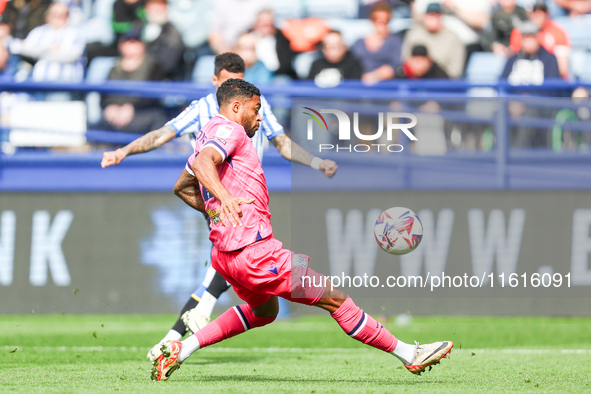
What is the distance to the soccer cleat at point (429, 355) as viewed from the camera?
5.07m

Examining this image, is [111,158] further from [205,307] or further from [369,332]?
[369,332]

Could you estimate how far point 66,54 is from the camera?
12211mm

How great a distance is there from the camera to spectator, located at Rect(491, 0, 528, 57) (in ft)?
41.7

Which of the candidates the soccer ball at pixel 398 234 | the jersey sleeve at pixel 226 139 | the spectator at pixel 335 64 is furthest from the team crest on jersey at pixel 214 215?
the spectator at pixel 335 64

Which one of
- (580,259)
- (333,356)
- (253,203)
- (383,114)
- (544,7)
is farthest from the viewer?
(544,7)

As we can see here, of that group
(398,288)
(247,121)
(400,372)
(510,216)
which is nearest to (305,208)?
(398,288)

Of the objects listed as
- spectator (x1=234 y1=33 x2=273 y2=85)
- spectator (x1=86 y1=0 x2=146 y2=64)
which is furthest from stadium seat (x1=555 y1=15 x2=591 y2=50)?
spectator (x1=86 y1=0 x2=146 y2=64)

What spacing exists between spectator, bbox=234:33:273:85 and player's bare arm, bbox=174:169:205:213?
6.73 metres

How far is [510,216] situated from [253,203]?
5561mm

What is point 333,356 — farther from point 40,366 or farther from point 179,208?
point 179,208

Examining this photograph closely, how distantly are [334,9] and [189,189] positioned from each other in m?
9.83

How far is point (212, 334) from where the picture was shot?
5277 millimetres

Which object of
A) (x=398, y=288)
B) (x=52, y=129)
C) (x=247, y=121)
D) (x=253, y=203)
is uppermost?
(x=247, y=121)

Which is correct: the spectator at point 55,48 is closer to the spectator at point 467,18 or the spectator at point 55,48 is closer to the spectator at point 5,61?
the spectator at point 5,61
